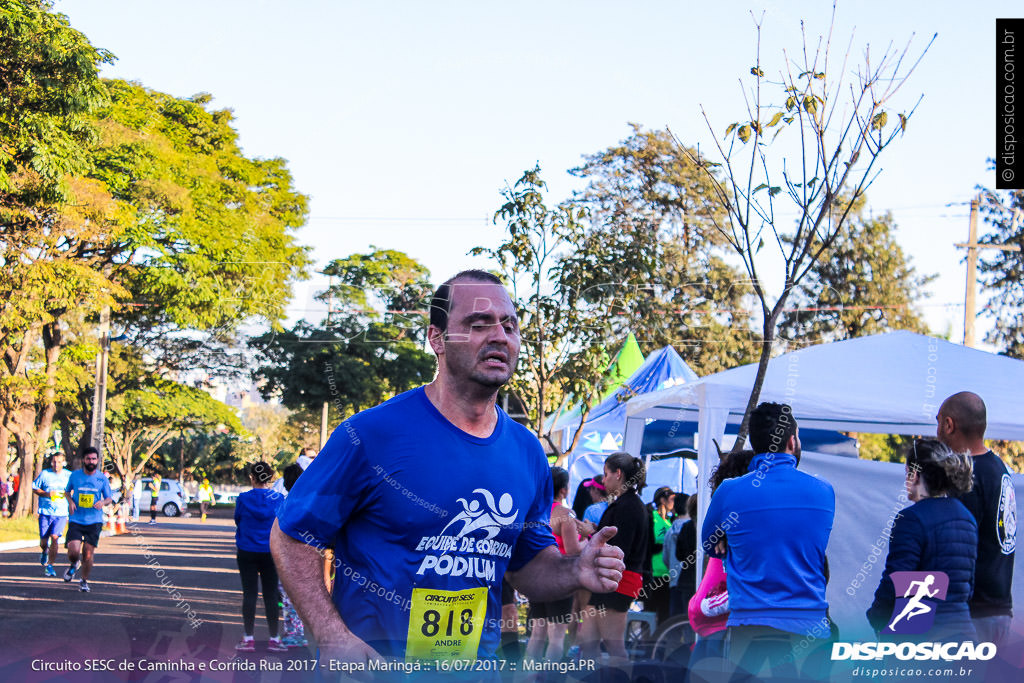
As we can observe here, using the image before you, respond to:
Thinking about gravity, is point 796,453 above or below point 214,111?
below

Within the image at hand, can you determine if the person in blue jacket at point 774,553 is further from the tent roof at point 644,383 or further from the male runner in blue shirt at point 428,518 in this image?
the tent roof at point 644,383

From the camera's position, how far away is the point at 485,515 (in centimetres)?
298

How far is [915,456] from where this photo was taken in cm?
497

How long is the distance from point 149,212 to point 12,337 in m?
7.36

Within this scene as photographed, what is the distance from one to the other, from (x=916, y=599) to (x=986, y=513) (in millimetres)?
810

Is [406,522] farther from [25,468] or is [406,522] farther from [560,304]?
[25,468]

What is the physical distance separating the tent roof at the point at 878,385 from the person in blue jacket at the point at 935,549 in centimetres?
342

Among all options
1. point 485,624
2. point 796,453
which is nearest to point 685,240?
point 796,453

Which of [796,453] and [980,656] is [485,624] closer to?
[796,453]

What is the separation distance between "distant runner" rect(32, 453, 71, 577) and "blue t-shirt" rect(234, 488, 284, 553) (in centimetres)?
669

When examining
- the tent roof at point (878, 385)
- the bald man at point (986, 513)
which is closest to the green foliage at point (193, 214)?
the tent roof at point (878, 385)

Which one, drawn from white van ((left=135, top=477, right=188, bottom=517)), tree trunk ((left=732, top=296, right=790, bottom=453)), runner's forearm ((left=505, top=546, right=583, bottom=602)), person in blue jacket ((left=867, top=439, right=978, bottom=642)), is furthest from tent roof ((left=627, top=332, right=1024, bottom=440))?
white van ((left=135, top=477, right=188, bottom=517))

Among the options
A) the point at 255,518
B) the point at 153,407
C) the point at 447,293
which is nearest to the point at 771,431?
the point at 447,293

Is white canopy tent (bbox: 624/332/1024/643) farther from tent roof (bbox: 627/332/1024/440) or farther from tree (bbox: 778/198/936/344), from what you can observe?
tree (bbox: 778/198/936/344)
